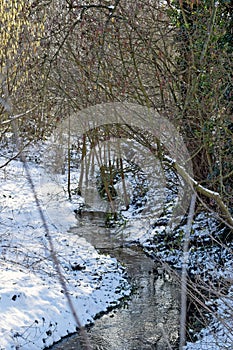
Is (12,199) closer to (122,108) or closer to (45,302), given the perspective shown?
(122,108)

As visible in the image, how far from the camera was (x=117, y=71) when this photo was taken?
30.7 feet

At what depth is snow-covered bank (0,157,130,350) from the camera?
623cm

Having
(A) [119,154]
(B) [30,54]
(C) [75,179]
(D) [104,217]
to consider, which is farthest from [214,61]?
(C) [75,179]

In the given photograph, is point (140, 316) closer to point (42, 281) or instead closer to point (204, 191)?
point (42, 281)

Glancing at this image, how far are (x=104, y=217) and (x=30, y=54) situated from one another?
5780 mm

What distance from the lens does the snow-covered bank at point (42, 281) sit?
6.23m

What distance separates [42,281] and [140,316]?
173cm

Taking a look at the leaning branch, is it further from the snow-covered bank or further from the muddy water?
the snow-covered bank

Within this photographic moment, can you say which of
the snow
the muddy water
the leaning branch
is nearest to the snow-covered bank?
the snow

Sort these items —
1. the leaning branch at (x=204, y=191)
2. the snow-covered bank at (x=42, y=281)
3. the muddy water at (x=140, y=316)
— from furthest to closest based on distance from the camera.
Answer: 1. the snow-covered bank at (x=42, y=281)
2. the muddy water at (x=140, y=316)
3. the leaning branch at (x=204, y=191)

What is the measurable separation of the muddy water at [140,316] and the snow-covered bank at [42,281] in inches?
9.8

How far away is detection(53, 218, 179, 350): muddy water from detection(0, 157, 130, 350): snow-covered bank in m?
0.25

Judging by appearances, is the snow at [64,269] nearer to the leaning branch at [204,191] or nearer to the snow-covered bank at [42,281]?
the snow-covered bank at [42,281]

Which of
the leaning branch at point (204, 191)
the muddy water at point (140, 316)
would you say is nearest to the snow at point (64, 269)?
the muddy water at point (140, 316)
